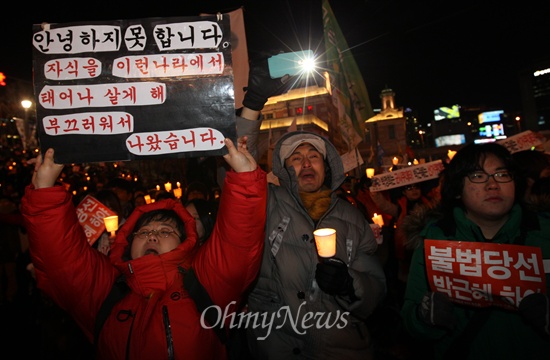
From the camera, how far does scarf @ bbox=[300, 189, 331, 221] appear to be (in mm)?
2664

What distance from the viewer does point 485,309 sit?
2.12 metres

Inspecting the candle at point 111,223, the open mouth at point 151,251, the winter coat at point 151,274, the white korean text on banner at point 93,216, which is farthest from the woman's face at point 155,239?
the white korean text on banner at point 93,216

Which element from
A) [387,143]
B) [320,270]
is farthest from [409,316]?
[387,143]

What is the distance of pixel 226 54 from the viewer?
6.66 feet

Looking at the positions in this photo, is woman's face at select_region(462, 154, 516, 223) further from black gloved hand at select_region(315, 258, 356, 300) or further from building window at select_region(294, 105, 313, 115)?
Result: building window at select_region(294, 105, 313, 115)

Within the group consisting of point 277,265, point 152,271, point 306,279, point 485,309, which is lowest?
point 485,309

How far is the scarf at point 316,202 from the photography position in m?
2.66

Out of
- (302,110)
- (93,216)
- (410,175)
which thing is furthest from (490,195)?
(302,110)

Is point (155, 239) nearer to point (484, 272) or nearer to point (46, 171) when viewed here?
point (46, 171)

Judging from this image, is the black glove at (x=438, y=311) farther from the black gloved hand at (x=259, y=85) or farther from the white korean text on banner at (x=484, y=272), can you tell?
the black gloved hand at (x=259, y=85)

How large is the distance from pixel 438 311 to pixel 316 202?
1147 millimetres

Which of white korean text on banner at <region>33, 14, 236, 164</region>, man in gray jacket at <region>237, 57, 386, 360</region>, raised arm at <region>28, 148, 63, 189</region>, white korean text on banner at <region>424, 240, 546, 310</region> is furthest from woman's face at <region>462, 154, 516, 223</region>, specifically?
raised arm at <region>28, 148, 63, 189</region>

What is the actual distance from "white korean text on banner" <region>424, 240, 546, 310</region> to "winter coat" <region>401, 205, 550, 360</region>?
0.14 m

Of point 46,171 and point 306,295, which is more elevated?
point 46,171
